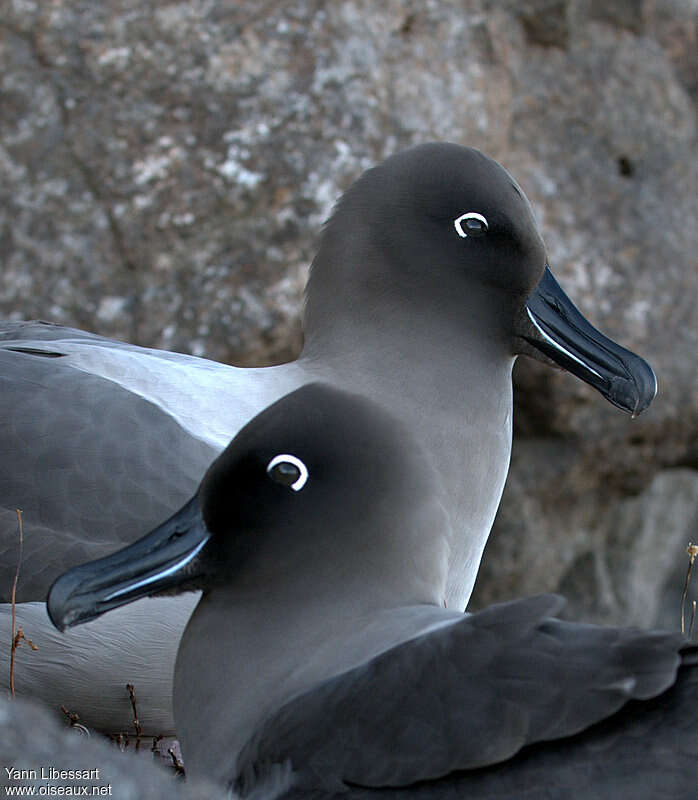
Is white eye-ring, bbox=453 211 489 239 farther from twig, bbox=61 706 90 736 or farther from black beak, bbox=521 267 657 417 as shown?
twig, bbox=61 706 90 736

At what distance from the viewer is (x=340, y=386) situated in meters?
3.50

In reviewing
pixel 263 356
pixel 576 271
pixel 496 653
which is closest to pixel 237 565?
pixel 496 653

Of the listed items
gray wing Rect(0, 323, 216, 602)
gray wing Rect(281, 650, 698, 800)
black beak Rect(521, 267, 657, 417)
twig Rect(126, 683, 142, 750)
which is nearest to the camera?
gray wing Rect(281, 650, 698, 800)

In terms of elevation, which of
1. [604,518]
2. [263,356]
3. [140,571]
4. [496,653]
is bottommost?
[604,518]

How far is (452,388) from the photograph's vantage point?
11.5 ft

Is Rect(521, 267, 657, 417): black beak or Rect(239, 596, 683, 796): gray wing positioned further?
Rect(521, 267, 657, 417): black beak

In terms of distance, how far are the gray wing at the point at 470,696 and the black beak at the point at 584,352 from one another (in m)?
1.47

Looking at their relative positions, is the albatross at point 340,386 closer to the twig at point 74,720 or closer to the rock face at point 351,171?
the twig at point 74,720

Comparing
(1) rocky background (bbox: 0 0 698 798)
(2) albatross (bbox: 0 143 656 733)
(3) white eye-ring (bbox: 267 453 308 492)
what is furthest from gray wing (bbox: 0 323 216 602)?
(1) rocky background (bbox: 0 0 698 798)

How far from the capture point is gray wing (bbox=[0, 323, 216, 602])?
3.22m

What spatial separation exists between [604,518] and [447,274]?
12.3 feet

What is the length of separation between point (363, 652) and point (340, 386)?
1304mm

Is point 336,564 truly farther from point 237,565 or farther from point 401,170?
point 401,170

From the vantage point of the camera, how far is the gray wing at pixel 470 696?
1.98 m
